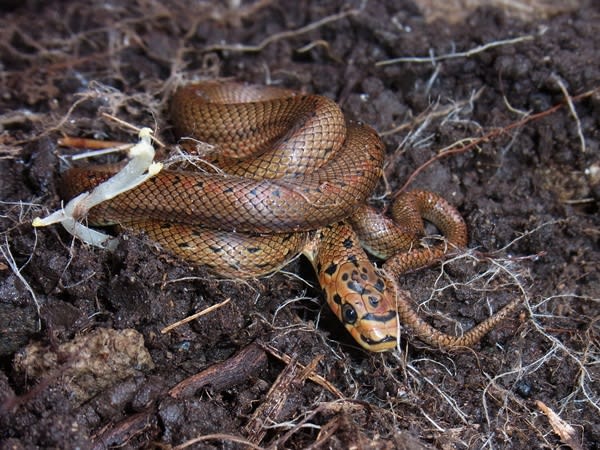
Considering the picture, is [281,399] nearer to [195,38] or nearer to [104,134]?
[104,134]

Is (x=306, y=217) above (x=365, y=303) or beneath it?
above

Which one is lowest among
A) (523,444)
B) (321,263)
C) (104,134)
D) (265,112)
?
(523,444)

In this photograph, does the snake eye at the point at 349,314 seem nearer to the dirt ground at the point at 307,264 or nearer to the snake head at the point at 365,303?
the snake head at the point at 365,303

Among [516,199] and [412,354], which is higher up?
[516,199]

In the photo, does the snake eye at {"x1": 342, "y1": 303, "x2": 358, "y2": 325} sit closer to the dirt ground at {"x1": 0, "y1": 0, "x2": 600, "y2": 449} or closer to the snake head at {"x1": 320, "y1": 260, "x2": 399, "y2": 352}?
the snake head at {"x1": 320, "y1": 260, "x2": 399, "y2": 352}

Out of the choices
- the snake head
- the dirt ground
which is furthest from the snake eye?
the dirt ground

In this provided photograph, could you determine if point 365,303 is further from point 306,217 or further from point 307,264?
point 307,264

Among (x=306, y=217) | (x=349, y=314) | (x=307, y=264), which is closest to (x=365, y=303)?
(x=349, y=314)

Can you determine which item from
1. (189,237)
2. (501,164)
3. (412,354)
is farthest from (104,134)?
(501,164)
